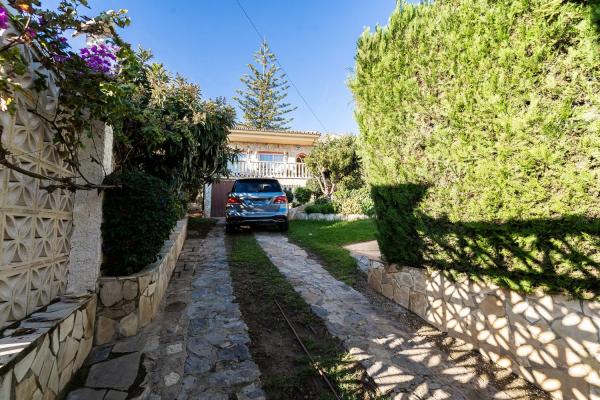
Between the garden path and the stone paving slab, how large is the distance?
3.64ft

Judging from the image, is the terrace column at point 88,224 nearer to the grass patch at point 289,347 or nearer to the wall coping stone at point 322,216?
the grass patch at point 289,347

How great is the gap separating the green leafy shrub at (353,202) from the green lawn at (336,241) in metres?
1.10

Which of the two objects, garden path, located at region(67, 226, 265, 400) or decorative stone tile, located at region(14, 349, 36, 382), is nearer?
decorative stone tile, located at region(14, 349, 36, 382)

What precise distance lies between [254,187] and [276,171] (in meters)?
8.73

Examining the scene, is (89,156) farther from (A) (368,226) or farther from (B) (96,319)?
(A) (368,226)

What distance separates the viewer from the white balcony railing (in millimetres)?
17297

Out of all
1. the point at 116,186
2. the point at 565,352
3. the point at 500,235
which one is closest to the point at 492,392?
the point at 565,352

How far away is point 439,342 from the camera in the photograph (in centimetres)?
320

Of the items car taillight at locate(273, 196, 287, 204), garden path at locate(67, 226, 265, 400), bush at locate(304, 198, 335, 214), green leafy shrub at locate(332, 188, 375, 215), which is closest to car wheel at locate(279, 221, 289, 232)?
car taillight at locate(273, 196, 287, 204)

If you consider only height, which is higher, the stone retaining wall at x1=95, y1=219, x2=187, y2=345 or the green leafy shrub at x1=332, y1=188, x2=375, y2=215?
the green leafy shrub at x1=332, y1=188, x2=375, y2=215

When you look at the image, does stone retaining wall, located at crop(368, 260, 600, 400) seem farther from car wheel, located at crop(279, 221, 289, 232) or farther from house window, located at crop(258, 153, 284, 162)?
house window, located at crop(258, 153, 284, 162)

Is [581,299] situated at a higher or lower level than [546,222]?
lower

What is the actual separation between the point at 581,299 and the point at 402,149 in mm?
2254

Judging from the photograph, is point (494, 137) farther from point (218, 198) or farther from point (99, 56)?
point (218, 198)
